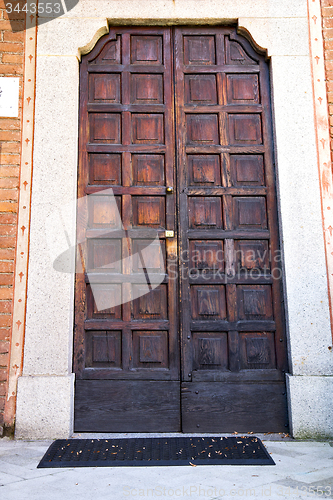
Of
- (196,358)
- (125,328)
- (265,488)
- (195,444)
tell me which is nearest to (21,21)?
(125,328)

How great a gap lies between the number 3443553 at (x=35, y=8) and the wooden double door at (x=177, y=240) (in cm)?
51

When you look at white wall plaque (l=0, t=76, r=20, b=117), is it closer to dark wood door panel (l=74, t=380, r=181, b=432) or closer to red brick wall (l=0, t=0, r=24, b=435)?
red brick wall (l=0, t=0, r=24, b=435)

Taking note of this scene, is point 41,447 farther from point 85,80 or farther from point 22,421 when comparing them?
point 85,80

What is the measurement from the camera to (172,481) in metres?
2.20

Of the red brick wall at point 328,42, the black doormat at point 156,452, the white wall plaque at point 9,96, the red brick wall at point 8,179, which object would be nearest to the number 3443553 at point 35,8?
the red brick wall at point 8,179

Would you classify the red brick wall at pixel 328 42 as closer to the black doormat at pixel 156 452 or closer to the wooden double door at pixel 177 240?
the wooden double door at pixel 177 240

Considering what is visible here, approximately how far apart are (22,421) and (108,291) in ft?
4.08

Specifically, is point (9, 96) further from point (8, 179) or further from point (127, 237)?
point (127, 237)

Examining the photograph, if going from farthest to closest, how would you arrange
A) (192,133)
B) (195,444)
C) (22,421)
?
1. (192,133)
2. (22,421)
3. (195,444)

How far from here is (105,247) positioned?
339cm

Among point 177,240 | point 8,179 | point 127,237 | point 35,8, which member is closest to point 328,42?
point 177,240

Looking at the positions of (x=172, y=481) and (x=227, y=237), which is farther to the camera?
(x=227, y=237)

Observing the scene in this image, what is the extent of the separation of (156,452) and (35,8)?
13.2 feet

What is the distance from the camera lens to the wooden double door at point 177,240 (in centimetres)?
318
